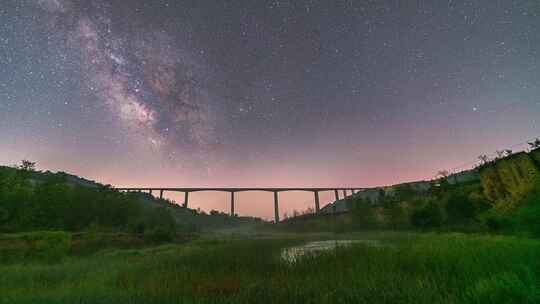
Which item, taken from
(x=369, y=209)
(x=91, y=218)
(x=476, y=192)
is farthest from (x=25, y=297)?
(x=369, y=209)

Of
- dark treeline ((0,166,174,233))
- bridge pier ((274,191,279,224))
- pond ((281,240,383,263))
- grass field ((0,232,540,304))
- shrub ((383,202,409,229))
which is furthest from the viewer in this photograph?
bridge pier ((274,191,279,224))

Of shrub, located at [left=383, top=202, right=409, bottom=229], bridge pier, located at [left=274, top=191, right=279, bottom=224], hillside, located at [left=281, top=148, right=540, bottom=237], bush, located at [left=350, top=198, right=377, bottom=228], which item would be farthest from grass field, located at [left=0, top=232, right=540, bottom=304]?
bridge pier, located at [left=274, top=191, right=279, bottom=224]

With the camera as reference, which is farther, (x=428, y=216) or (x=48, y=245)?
(x=428, y=216)

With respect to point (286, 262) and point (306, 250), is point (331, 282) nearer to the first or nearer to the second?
point (286, 262)

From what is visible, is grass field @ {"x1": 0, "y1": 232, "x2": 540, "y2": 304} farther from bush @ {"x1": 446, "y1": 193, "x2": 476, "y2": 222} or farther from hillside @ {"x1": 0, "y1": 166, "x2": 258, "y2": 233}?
bush @ {"x1": 446, "y1": 193, "x2": 476, "y2": 222}

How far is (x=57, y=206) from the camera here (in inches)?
786

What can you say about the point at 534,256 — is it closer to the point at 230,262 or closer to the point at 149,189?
the point at 230,262

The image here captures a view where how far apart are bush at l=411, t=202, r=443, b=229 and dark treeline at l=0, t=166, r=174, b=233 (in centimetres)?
2442

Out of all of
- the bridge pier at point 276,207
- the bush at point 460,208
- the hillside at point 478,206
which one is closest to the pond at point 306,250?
the hillside at point 478,206

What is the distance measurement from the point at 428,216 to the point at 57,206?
3267 cm

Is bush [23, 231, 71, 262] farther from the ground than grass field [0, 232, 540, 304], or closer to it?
farther from the ground

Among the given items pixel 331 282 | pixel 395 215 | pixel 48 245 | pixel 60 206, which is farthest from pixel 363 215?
pixel 60 206

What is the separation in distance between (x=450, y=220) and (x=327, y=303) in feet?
74.7

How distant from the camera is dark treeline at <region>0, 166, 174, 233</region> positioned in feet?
57.7
